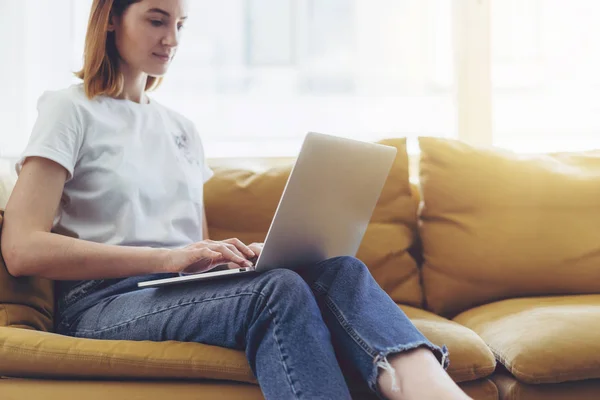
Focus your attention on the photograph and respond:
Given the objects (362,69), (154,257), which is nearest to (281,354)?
(154,257)

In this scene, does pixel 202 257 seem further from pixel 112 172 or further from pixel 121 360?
pixel 112 172

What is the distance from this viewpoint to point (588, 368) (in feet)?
4.03

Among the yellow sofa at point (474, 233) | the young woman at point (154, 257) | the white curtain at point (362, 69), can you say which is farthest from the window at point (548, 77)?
the young woman at point (154, 257)

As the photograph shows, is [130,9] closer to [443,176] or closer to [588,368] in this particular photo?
[443,176]

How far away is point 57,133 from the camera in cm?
126

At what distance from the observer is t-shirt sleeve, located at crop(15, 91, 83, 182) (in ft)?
4.05

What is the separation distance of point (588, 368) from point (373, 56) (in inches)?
55.5

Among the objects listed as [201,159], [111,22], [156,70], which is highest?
[111,22]

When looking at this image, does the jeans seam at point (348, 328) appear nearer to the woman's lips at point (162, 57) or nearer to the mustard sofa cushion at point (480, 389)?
the mustard sofa cushion at point (480, 389)

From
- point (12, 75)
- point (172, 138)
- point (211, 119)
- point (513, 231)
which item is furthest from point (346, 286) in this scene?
point (12, 75)

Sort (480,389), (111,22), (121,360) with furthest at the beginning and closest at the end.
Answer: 1. (111,22)
2. (480,389)
3. (121,360)

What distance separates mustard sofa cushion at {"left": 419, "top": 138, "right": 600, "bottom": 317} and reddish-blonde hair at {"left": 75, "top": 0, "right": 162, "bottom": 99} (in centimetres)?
85

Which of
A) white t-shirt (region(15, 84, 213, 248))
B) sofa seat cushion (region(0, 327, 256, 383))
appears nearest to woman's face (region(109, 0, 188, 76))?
white t-shirt (region(15, 84, 213, 248))

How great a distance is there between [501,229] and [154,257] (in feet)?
3.09
